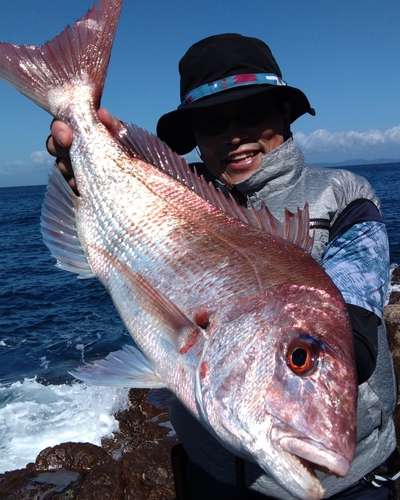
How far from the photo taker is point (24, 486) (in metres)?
5.45

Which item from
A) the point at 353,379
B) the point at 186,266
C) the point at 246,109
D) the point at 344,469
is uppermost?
the point at 246,109

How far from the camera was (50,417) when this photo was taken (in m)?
8.00

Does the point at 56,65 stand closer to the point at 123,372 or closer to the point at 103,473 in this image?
the point at 123,372

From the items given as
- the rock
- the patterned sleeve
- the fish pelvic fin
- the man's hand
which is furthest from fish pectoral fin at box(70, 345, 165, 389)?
the rock

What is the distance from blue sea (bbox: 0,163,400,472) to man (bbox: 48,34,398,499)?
18.3ft

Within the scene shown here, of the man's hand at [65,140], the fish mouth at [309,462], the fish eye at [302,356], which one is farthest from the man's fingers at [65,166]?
the fish mouth at [309,462]

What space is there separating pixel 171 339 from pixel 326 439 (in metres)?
0.70

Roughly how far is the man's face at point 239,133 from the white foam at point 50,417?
598 centimetres

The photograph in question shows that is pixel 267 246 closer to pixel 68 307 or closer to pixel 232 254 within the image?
pixel 232 254

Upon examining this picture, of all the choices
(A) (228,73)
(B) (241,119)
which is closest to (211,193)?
(B) (241,119)

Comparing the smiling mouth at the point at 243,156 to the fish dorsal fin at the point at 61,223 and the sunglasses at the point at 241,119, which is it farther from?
the fish dorsal fin at the point at 61,223

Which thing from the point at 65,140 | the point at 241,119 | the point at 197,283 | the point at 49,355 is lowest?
the point at 49,355

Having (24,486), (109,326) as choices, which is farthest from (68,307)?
(24,486)

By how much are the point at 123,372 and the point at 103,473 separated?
158 inches
